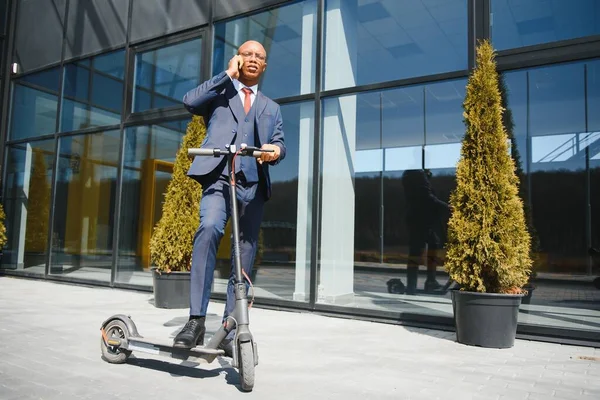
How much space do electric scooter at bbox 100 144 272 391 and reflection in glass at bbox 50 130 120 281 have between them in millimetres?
4604

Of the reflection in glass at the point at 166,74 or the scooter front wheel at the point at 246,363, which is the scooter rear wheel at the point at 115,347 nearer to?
the scooter front wheel at the point at 246,363

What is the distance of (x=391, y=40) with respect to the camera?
522 cm

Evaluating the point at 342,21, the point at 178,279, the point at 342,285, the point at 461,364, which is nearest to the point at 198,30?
the point at 342,21

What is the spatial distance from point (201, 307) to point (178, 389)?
16.3 inches

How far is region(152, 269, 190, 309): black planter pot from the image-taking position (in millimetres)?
5133

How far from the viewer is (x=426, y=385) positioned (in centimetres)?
251

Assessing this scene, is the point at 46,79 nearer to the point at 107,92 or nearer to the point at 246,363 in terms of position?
the point at 107,92

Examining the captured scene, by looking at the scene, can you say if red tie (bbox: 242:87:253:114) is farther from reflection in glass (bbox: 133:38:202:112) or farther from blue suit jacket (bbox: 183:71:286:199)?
reflection in glass (bbox: 133:38:202:112)

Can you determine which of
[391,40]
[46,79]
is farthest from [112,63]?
[391,40]

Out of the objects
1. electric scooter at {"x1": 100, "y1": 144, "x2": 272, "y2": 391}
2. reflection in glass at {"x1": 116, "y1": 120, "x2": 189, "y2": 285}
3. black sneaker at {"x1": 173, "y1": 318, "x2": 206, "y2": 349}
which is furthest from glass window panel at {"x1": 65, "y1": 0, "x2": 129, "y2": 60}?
black sneaker at {"x1": 173, "y1": 318, "x2": 206, "y2": 349}

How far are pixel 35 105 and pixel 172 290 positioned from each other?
5389 millimetres

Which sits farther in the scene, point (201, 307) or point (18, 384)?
point (201, 307)

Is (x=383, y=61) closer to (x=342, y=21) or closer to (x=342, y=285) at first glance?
(x=342, y=21)

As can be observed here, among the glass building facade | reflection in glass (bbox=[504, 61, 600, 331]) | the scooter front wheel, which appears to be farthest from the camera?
the glass building facade
